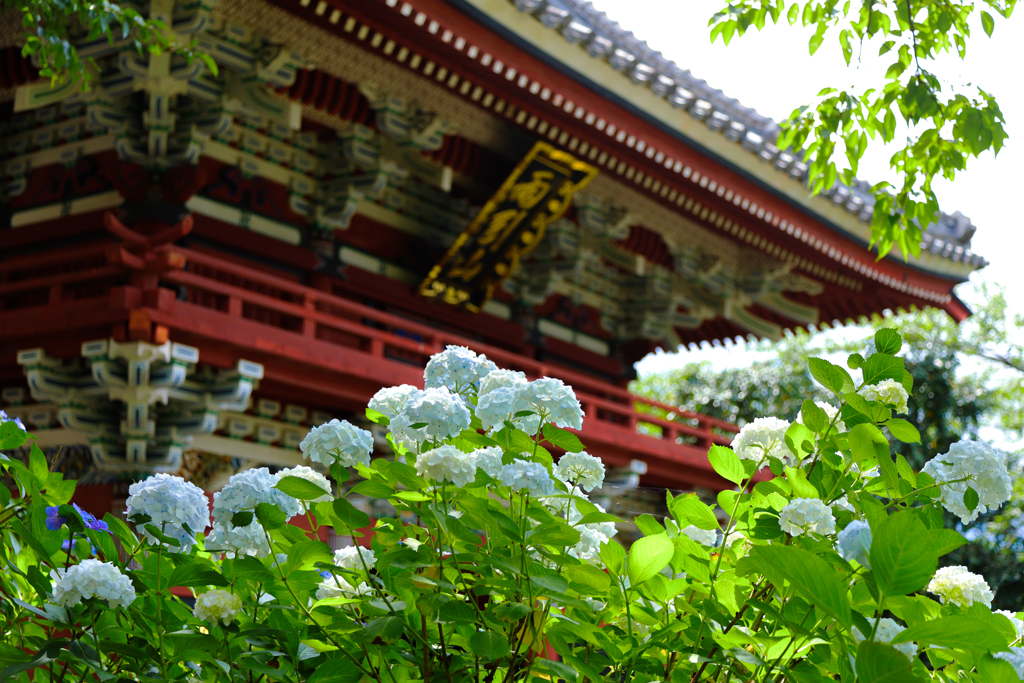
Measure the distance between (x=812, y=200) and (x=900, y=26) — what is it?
17.8 ft

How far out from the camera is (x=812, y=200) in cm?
869

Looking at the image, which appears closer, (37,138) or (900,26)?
(900,26)

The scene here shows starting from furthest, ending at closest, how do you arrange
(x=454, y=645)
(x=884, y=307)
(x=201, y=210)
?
(x=884, y=307)
(x=201, y=210)
(x=454, y=645)

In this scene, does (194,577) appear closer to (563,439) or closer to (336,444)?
(336,444)

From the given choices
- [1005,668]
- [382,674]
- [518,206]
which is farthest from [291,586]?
[518,206]

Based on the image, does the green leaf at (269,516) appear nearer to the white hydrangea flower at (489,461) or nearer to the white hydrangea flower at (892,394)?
the white hydrangea flower at (489,461)

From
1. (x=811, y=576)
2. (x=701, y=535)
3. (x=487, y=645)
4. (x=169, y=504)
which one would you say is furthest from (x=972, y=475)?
(x=169, y=504)

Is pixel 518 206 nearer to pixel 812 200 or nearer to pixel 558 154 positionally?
pixel 558 154

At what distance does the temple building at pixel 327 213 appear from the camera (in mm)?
5684

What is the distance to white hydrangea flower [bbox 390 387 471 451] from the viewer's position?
155 centimetres

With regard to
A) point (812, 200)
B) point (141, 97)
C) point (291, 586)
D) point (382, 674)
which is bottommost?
point (382, 674)

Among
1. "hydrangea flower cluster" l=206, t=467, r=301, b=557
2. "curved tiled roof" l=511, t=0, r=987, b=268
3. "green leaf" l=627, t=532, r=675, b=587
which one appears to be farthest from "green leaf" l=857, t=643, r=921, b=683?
"curved tiled roof" l=511, t=0, r=987, b=268

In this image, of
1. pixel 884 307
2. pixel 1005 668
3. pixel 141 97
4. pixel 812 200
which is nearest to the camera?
pixel 1005 668

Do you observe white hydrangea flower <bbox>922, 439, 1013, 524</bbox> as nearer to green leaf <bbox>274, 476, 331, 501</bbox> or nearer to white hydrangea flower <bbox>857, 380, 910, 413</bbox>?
white hydrangea flower <bbox>857, 380, 910, 413</bbox>
